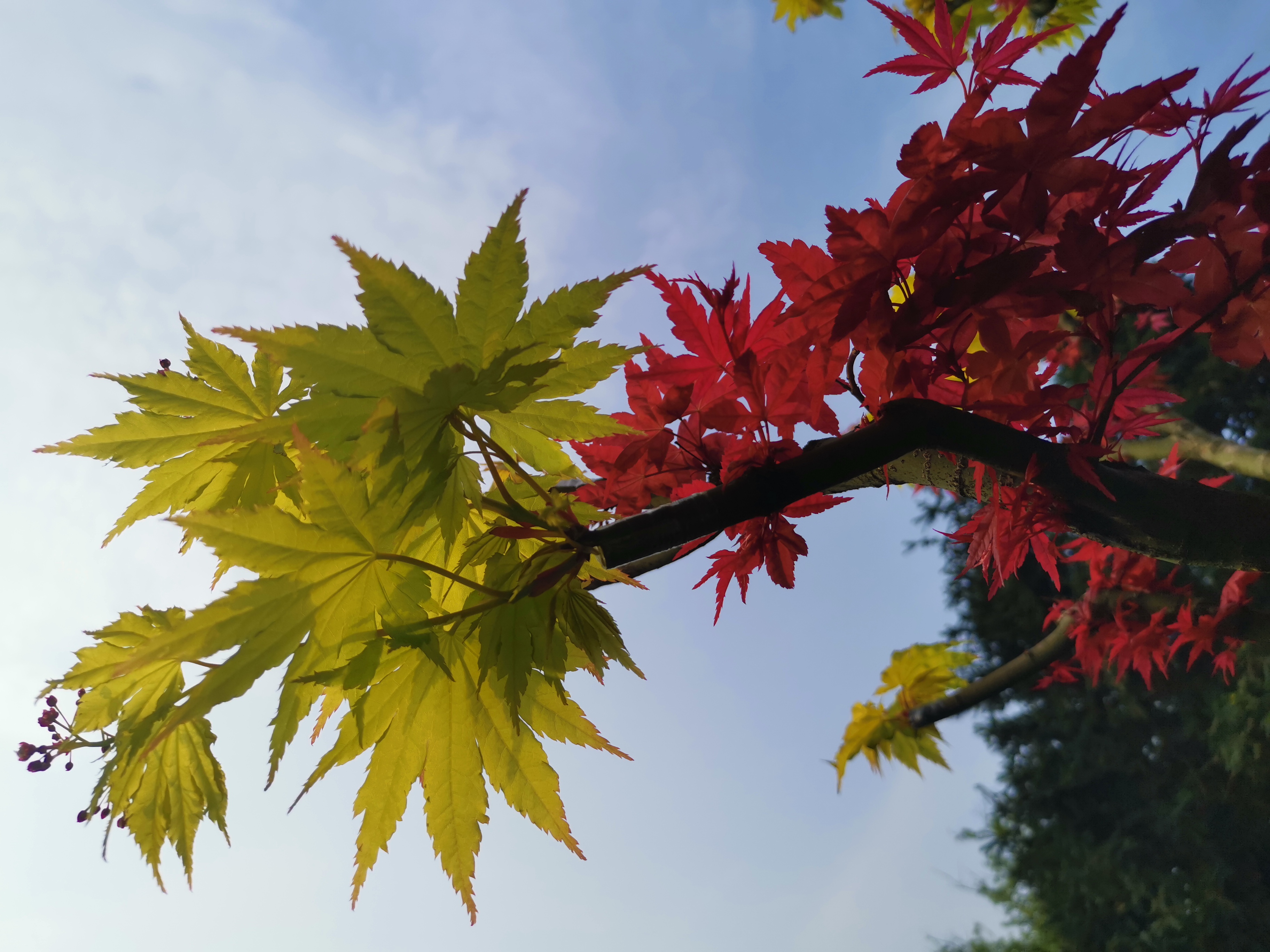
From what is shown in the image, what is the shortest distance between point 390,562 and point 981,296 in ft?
1.58

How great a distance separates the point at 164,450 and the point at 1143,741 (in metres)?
4.98

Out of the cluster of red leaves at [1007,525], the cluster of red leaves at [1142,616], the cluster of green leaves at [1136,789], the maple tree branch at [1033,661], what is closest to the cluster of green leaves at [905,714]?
the maple tree branch at [1033,661]

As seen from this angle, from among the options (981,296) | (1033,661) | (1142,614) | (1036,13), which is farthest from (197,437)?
(1036,13)

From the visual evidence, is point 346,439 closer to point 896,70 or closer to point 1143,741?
point 896,70

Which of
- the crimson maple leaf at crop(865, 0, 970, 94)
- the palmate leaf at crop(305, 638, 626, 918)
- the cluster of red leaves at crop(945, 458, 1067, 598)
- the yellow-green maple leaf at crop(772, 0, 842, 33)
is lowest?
the palmate leaf at crop(305, 638, 626, 918)

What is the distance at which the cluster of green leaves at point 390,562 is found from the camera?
453 mm

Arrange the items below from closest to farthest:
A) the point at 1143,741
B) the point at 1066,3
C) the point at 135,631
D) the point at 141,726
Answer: the point at 141,726 → the point at 135,631 → the point at 1066,3 → the point at 1143,741

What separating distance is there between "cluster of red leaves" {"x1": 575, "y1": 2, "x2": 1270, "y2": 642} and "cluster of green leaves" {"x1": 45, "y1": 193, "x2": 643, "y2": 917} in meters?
0.11

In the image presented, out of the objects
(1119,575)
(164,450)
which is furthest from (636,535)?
(1119,575)

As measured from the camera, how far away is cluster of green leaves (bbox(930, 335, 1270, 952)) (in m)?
3.32

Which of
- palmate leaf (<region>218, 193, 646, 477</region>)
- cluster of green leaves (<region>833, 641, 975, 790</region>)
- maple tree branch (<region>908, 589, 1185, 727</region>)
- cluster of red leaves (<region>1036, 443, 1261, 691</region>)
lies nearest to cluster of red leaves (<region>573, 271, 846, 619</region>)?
palmate leaf (<region>218, 193, 646, 477</region>)

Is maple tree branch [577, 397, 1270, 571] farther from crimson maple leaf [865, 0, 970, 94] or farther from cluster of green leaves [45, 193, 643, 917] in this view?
crimson maple leaf [865, 0, 970, 94]

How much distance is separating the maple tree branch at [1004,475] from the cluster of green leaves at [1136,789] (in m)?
3.10

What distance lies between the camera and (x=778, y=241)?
57 cm
